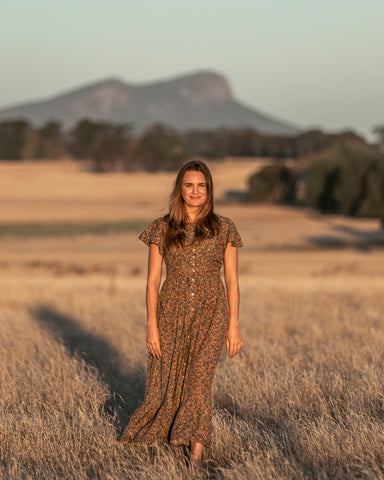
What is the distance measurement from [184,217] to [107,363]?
125 inches

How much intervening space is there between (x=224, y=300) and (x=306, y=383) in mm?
1660

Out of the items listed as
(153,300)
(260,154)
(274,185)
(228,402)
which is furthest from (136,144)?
(153,300)

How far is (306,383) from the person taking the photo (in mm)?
5691

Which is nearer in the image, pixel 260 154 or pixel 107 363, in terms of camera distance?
pixel 107 363

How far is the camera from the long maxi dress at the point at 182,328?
4.37 m

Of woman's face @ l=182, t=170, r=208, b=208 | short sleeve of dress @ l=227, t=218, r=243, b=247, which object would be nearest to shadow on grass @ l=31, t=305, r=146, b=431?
short sleeve of dress @ l=227, t=218, r=243, b=247

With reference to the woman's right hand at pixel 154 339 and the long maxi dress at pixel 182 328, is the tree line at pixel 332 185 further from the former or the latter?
the woman's right hand at pixel 154 339

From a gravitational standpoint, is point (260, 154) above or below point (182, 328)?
above

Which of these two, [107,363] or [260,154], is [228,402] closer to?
[107,363]

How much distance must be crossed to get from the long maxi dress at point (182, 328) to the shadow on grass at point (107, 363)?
2.04ft

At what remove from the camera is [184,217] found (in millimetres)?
4469

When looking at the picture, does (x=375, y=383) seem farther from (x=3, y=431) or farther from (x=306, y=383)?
(x=3, y=431)

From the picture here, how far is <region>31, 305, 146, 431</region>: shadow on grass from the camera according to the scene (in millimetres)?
5632

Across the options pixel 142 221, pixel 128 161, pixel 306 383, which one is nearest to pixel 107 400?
pixel 306 383
